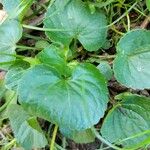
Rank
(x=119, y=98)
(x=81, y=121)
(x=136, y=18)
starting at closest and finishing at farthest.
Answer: (x=81, y=121) < (x=119, y=98) < (x=136, y=18)

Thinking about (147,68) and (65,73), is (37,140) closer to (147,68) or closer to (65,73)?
(65,73)

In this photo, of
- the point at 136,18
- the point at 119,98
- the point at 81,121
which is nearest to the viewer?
the point at 81,121

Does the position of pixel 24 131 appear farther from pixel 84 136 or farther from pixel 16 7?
pixel 16 7

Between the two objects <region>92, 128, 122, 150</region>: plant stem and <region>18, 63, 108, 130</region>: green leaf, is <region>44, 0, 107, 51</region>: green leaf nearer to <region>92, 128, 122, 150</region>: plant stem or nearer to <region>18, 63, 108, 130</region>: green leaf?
<region>18, 63, 108, 130</region>: green leaf

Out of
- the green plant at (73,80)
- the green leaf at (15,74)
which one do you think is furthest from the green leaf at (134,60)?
the green leaf at (15,74)

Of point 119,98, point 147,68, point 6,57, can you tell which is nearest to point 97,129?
point 119,98

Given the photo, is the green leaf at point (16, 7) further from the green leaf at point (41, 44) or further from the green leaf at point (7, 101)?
the green leaf at point (7, 101)

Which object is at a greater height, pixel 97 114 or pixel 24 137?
pixel 97 114
